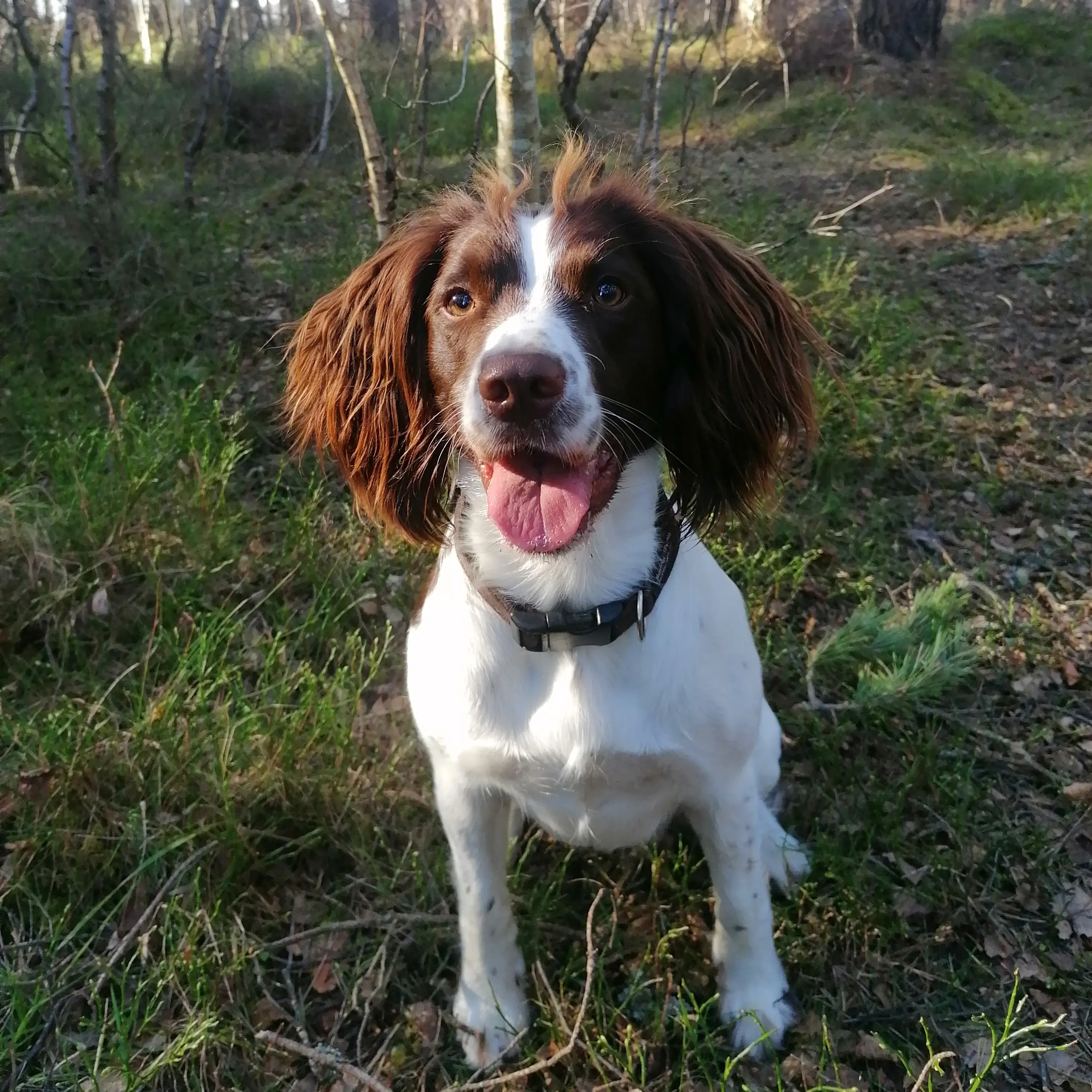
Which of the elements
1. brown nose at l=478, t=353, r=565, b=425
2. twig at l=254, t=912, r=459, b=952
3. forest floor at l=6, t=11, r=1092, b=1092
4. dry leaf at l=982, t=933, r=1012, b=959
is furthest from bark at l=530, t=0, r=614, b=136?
dry leaf at l=982, t=933, r=1012, b=959

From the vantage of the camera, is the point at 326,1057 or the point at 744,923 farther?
the point at 744,923

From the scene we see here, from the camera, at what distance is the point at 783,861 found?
231cm

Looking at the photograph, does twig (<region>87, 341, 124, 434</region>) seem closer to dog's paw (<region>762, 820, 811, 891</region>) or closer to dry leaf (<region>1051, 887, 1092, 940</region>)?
dog's paw (<region>762, 820, 811, 891</region>)

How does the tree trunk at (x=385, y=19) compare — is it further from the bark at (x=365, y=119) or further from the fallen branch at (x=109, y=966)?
the fallen branch at (x=109, y=966)

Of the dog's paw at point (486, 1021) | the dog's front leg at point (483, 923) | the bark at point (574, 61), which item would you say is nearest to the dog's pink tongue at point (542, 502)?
the dog's front leg at point (483, 923)

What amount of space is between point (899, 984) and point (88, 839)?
1836 millimetres

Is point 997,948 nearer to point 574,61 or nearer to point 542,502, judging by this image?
point 542,502

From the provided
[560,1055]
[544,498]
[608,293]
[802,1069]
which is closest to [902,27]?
[608,293]

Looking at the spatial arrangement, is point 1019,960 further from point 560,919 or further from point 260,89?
point 260,89

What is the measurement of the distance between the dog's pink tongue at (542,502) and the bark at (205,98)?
4.96 m

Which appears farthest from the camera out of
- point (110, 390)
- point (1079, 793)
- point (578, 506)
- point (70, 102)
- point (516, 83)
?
point (70, 102)

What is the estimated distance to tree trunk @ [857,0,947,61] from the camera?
9164 mm

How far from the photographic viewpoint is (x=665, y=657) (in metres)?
1.78

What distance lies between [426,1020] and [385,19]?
12.0 metres
